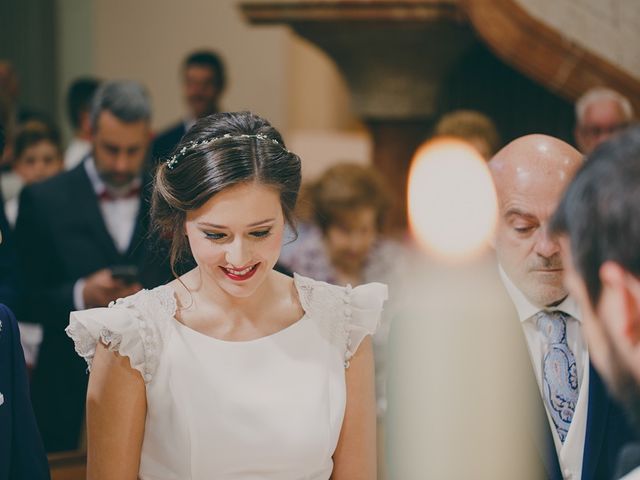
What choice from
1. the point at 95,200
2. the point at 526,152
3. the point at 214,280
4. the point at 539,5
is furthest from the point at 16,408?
the point at 539,5

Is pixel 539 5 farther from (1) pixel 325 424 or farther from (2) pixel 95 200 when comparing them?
(1) pixel 325 424

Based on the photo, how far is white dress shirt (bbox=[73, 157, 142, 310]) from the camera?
391 centimetres

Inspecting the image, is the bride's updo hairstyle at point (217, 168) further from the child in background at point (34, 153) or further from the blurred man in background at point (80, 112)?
the blurred man in background at point (80, 112)

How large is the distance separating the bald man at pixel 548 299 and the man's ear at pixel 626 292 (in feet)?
2.58

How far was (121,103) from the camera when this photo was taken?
12.9 ft

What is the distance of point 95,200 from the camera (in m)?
3.88

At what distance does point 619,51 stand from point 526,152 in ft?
8.07

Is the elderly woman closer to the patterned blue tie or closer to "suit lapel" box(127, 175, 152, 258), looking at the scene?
"suit lapel" box(127, 175, 152, 258)

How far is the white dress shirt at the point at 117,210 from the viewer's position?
391 centimetres

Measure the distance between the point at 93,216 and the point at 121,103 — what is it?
46 cm

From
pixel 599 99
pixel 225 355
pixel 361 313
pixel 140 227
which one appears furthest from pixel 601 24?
pixel 225 355

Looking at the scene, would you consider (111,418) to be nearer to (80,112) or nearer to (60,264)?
(60,264)

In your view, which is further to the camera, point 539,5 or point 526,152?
point 539,5

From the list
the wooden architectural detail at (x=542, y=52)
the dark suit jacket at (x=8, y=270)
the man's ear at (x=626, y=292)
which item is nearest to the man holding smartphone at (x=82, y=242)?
the dark suit jacket at (x=8, y=270)
